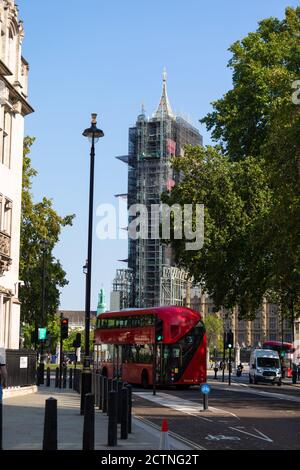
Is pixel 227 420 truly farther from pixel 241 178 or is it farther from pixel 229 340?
pixel 229 340

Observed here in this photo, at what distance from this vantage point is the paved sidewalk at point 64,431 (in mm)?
13156

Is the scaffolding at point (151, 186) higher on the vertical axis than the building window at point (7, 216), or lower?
higher

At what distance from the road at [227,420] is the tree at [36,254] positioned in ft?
74.0

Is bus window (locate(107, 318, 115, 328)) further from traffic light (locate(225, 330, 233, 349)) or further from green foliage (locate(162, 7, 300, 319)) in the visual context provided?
traffic light (locate(225, 330, 233, 349))

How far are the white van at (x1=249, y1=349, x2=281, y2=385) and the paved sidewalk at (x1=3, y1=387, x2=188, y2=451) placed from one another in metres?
35.7

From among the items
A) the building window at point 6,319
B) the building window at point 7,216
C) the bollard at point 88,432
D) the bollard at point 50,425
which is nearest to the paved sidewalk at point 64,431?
the bollard at point 88,432

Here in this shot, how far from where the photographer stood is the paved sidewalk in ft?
43.2

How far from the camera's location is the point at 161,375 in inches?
1436

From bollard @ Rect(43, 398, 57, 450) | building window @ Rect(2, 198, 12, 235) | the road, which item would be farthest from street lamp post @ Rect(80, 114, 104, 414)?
bollard @ Rect(43, 398, 57, 450)

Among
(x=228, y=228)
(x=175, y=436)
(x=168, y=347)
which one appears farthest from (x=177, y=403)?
(x=228, y=228)

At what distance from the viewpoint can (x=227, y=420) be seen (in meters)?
20.4

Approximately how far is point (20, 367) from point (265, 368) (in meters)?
31.9

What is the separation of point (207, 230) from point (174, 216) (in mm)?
2226

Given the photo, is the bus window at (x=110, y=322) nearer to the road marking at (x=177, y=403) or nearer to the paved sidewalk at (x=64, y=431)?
the road marking at (x=177, y=403)
